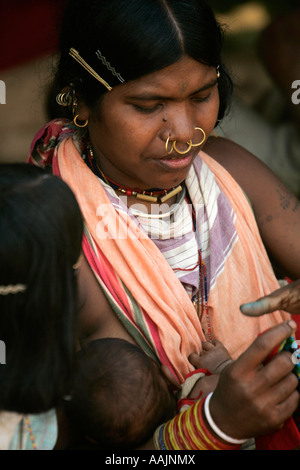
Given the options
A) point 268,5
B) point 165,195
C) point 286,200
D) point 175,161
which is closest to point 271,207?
point 286,200

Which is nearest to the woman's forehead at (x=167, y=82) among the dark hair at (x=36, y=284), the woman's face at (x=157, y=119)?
the woman's face at (x=157, y=119)

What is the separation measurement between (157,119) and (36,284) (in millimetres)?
742

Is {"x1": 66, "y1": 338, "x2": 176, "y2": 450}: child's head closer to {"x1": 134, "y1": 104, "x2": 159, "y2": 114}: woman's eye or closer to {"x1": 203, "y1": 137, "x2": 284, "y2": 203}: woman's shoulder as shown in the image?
{"x1": 134, "y1": 104, "x2": 159, "y2": 114}: woman's eye

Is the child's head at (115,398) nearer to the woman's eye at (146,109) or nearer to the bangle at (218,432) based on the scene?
the bangle at (218,432)

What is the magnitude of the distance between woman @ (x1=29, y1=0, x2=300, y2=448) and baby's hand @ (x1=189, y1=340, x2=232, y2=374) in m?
0.04

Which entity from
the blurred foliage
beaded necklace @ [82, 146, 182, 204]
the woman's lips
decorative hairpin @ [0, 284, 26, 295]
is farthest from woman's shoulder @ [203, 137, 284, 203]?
decorative hairpin @ [0, 284, 26, 295]

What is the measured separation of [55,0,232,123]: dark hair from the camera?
185 cm

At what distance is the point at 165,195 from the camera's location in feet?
7.40

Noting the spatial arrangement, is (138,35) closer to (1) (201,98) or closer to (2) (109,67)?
(2) (109,67)

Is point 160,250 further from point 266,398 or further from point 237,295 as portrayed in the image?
point 266,398

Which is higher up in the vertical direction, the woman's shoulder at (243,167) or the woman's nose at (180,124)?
the woman's nose at (180,124)

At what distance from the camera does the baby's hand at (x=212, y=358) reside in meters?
2.06
